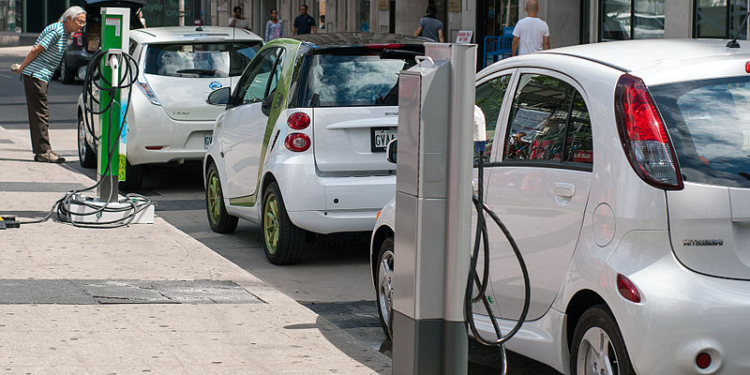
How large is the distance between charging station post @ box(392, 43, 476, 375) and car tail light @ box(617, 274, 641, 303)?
2.14 ft

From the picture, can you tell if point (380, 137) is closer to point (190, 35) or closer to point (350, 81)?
point (350, 81)

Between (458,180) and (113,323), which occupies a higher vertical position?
(458,180)

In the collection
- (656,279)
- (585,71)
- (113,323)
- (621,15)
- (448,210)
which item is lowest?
(113,323)

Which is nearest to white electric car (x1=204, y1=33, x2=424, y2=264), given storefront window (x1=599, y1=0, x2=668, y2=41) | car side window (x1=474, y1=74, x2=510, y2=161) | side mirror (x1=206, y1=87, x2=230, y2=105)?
side mirror (x1=206, y1=87, x2=230, y2=105)

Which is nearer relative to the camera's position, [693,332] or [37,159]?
[693,332]

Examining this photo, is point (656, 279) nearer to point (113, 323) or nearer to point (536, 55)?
point (536, 55)

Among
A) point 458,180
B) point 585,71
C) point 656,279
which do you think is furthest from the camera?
point 585,71

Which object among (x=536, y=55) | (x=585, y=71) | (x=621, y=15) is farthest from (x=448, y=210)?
(x=621, y=15)

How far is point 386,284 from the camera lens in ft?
19.9

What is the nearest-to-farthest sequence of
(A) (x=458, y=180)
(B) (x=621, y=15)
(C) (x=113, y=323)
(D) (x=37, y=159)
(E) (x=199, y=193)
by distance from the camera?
(A) (x=458, y=180) → (C) (x=113, y=323) → (E) (x=199, y=193) → (D) (x=37, y=159) → (B) (x=621, y=15)

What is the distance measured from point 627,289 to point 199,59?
8.84 meters

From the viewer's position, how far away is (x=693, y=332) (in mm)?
4086

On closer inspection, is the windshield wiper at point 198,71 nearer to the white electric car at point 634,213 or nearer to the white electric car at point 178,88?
the white electric car at point 178,88

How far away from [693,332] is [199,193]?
29.5 ft
